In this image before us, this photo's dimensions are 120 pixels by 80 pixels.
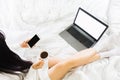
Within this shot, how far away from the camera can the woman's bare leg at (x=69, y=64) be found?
0.97 m

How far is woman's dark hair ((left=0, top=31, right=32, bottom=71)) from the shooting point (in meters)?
0.88

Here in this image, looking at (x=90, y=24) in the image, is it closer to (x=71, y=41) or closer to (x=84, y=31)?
(x=84, y=31)

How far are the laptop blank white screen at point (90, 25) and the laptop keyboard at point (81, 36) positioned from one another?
0.12 feet

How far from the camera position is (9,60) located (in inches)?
37.3

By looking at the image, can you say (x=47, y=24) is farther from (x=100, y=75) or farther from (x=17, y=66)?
(x=100, y=75)

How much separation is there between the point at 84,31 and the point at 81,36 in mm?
44

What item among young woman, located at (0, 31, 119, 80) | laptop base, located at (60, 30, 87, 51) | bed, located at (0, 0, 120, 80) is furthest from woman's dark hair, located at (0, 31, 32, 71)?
laptop base, located at (60, 30, 87, 51)

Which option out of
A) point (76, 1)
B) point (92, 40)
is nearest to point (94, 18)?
point (92, 40)

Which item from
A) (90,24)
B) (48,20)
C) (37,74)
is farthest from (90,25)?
(37,74)

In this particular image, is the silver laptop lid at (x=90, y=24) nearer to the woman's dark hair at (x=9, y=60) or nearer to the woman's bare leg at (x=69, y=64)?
the woman's bare leg at (x=69, y=64)

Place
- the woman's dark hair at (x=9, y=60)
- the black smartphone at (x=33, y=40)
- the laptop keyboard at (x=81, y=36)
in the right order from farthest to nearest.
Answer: the laptop keyboard at (x=81, y=36), the black smartphone at (x=33, y=40), the woman's dark hair at (x=9, y=60)

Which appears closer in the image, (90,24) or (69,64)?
(69,64)

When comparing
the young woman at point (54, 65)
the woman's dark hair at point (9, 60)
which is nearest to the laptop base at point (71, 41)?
the young woman at point (54, 65)

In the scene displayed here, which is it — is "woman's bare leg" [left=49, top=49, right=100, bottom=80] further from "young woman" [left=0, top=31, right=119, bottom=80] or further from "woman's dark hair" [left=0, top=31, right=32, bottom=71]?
"woman's dark hair" [left=0, top=31, right=32, bottom=71]
